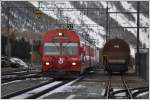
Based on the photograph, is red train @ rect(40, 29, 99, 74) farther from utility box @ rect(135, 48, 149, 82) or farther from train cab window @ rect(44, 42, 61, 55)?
utility box @ rect(135, 48, 149, 82)

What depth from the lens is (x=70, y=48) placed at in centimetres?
2850

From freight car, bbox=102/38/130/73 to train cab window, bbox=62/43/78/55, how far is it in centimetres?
892

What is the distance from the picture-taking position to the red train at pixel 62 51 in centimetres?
2792

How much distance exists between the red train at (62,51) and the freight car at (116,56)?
8.23 metres

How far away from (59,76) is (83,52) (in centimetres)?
236

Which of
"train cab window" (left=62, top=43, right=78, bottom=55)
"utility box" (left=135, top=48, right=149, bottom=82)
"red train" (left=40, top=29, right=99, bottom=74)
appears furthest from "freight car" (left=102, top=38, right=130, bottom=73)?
"train cab window" (left=62, top=43, right=78, bottom=55)

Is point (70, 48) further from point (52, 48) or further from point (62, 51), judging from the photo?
point (52, 48)

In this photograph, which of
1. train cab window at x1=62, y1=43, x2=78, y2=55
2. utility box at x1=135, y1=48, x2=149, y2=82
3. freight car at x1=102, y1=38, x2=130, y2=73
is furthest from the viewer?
freight car at x1=102, y1=38, x2=130, y2=73

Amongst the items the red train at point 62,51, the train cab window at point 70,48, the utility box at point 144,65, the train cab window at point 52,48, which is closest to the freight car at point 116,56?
the utility box at point 144,65

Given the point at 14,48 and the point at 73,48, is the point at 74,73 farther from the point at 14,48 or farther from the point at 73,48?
the point at 14,48

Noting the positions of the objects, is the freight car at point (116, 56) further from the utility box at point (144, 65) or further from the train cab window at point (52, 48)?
the train cab window at point (52, 48)

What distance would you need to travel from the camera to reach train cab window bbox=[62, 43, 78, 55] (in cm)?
2823

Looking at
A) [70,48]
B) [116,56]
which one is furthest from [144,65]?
[116,56]

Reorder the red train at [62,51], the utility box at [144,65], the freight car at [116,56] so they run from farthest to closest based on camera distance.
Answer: the freight car at [116,56], the red train at [62,51], the utility box at [144,65]
